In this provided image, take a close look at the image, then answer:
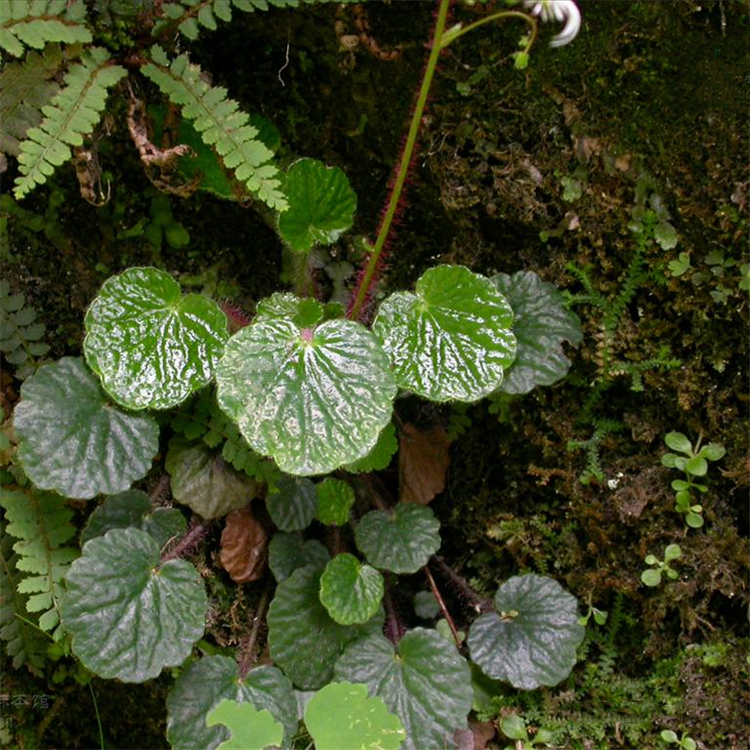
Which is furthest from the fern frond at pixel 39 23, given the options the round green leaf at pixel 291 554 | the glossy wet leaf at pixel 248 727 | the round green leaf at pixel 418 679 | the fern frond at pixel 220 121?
the round green leaf at pixel 418 679

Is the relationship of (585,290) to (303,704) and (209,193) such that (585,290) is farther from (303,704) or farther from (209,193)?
(303,704)

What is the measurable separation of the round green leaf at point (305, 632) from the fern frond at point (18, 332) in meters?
0.84

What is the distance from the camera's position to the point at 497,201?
204 centimetres

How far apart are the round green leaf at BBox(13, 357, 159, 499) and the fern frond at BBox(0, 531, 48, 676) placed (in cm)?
34

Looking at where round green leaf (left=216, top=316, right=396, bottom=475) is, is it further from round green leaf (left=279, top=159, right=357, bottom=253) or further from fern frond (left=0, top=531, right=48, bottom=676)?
fern frond (left=0, top=531, right=48, bottom=676)

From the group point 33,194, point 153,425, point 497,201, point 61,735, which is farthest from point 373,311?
point 61,735

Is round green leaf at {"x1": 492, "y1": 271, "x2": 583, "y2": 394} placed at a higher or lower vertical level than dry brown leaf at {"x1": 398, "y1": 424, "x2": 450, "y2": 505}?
higher

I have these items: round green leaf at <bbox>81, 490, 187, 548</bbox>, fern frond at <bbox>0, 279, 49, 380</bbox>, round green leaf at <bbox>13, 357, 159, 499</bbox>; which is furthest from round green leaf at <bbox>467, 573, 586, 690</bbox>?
fern frond at <bbox>0, 279, 49, 380</bbox>

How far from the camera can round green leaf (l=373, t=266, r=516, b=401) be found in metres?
1.79

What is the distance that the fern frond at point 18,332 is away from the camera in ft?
6.59

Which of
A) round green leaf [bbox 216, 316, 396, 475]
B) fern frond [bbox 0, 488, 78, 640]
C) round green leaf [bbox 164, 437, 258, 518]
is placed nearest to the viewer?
round green leaf [bbox 216, 316, 396, 475]

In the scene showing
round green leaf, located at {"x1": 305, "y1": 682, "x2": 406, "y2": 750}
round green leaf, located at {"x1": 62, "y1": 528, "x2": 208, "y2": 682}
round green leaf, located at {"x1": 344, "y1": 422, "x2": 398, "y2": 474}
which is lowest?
round green leaf, located at {"x1": 305, "y1": 682, "x2": 406, "y2": 750}

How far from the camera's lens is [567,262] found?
2.01m

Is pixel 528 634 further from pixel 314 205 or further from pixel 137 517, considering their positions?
pixel 314 205
